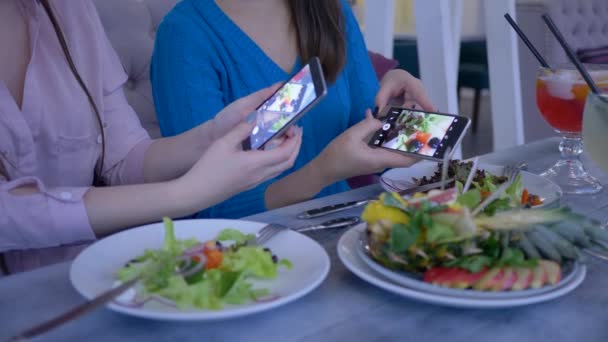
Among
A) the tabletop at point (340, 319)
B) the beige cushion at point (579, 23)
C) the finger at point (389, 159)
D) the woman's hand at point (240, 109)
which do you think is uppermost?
the woman's hand at point (240, 109)

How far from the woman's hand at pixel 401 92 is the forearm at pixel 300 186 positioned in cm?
19

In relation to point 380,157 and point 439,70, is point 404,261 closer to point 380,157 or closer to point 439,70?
point 380,157

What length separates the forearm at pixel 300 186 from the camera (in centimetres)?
106

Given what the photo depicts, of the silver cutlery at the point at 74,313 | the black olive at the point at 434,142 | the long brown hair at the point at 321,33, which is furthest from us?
the long brown hair at the point at 321,33

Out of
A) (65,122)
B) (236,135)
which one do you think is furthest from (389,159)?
(65,122)

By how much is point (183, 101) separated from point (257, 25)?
258 mm

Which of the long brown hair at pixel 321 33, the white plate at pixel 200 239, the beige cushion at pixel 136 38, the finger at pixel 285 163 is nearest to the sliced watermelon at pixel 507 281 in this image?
the white plate at pixel 200 239

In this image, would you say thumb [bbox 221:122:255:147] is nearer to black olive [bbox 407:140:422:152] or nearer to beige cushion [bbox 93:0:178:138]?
black olive [bbox 407:140:422:152]

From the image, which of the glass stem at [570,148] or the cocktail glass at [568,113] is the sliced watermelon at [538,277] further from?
the glass stem at [570,148]

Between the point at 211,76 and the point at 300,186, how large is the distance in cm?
32

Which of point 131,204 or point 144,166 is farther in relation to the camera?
point 144,166

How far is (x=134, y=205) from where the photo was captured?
2.56 ft

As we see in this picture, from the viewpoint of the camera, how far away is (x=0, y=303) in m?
0.57

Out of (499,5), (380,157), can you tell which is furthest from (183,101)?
(499,5)
